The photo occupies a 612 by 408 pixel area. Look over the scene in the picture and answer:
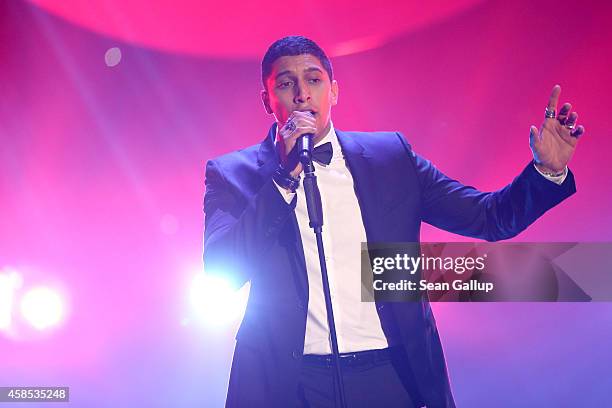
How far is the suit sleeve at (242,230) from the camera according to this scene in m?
1.82

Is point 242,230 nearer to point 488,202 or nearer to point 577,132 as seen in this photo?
point 488,202

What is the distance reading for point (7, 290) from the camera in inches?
118

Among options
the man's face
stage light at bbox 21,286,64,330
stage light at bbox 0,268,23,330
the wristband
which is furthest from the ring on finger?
stage light at bbox 0,268,23,330

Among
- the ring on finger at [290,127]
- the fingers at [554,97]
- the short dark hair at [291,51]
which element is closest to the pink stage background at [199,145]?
the short dark hair at [291,51]

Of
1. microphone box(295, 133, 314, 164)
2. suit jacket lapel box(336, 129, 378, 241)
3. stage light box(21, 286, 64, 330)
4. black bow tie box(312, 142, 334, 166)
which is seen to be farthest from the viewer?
stage light box(21, 286, 64, 330)

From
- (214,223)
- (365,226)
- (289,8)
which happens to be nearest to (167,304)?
(214,223)

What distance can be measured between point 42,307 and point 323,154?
1.64 m

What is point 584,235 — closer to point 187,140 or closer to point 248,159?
Result: point 248,159

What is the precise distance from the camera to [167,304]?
2852 millimetres

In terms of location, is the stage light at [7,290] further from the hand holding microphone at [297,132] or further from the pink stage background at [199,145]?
the hand holding microphone at [297,132]

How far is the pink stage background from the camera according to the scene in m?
2.68

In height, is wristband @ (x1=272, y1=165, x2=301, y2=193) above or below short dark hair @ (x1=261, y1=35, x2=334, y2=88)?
below

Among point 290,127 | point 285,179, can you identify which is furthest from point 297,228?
point 290,127

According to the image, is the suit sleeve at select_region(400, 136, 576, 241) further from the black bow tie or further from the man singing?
the black bow tie
